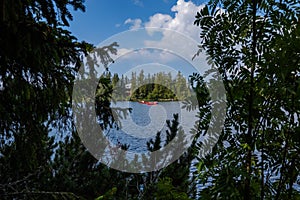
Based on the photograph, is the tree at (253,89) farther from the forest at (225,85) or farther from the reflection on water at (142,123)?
the reflection on water at (142,123)

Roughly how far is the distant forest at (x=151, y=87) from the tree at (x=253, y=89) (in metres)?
0.24

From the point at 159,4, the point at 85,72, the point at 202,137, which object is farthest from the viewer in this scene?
the point at 159,4

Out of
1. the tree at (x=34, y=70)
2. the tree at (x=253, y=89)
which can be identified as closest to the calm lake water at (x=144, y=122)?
the tree at (x=253, y=89)

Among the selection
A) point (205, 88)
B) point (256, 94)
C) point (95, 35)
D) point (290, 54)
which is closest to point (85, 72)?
point (95, 35)

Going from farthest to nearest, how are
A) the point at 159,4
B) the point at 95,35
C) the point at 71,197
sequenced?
the point at 159,4 → the point at 95,35 → the point at 71,197

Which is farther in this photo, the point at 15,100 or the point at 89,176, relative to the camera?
the point at 89,176

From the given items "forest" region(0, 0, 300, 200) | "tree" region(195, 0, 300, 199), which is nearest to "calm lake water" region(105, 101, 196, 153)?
"forest" region(0, 0, 300, 200)

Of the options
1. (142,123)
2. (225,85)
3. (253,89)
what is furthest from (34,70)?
(142,123)

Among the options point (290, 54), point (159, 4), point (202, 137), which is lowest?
point (202, 137)

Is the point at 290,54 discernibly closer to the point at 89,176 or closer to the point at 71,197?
the point at 71,197

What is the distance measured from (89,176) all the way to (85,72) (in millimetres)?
1927

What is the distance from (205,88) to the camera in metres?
1.38

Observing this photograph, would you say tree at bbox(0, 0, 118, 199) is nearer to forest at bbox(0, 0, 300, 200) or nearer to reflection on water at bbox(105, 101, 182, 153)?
forest at bbox(0, 0, 300, 200)

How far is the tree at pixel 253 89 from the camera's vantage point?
1163 mm
